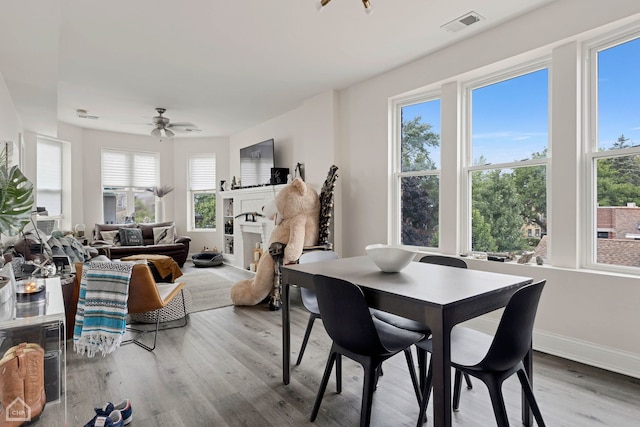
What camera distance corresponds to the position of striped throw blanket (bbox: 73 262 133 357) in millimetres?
2715

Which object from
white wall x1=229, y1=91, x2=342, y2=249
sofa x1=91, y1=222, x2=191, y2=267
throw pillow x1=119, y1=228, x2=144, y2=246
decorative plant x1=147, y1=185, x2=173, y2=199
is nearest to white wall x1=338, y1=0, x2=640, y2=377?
white wall x1=229, y1=91, x2=342, y2=249

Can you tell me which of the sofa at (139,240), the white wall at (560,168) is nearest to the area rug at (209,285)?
the sofa at (139,240)

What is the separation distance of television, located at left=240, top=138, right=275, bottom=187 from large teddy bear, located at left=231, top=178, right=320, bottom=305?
6.21 ft

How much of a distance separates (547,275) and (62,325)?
3356 millimetres

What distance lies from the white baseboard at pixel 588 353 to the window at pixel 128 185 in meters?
7.52

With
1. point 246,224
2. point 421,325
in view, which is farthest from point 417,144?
point 246,224

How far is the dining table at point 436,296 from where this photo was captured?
142cm

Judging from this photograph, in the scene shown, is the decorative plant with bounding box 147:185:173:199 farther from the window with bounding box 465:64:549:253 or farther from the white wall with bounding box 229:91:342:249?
the window with bounding box 465:64:549:253

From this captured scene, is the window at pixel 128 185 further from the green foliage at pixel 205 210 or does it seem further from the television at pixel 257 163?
the television at pixel 257 163

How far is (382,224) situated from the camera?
13.9 ft

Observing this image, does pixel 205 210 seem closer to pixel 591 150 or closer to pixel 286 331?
pixel 286 331

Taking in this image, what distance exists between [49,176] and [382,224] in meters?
6.14

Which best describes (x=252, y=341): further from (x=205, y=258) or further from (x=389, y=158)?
(x=205, y=258)

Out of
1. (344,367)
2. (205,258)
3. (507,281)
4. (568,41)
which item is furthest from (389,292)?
(205,258)
